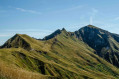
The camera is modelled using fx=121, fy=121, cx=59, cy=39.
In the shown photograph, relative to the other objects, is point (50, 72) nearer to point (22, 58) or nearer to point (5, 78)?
point (22, 58)

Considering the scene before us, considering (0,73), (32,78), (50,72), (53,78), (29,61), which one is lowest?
(50,72)

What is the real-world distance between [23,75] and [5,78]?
5.25 ft

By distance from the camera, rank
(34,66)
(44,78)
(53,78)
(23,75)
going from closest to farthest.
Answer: (23,75) → (44,78) → (53,78) → (34,66)

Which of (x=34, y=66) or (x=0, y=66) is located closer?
(x=0, y=66)

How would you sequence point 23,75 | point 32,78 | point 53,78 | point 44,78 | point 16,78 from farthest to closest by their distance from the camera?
1. point 53,78
2. point 44,78
3. point 32,78
4. point 23,75
5. point 16,78

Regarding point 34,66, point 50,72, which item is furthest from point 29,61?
point 50,72

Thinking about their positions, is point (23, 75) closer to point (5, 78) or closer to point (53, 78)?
point (5, 78)

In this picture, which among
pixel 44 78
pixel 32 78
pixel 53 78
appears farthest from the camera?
pixel 53 78

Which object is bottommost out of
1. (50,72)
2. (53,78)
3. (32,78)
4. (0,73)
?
(50,72)

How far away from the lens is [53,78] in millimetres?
14859

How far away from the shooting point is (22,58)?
652 ft

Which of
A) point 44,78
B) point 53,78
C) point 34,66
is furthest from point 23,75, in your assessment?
point 34,66

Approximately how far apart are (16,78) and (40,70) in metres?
196

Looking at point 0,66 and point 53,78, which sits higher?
point 0,66
